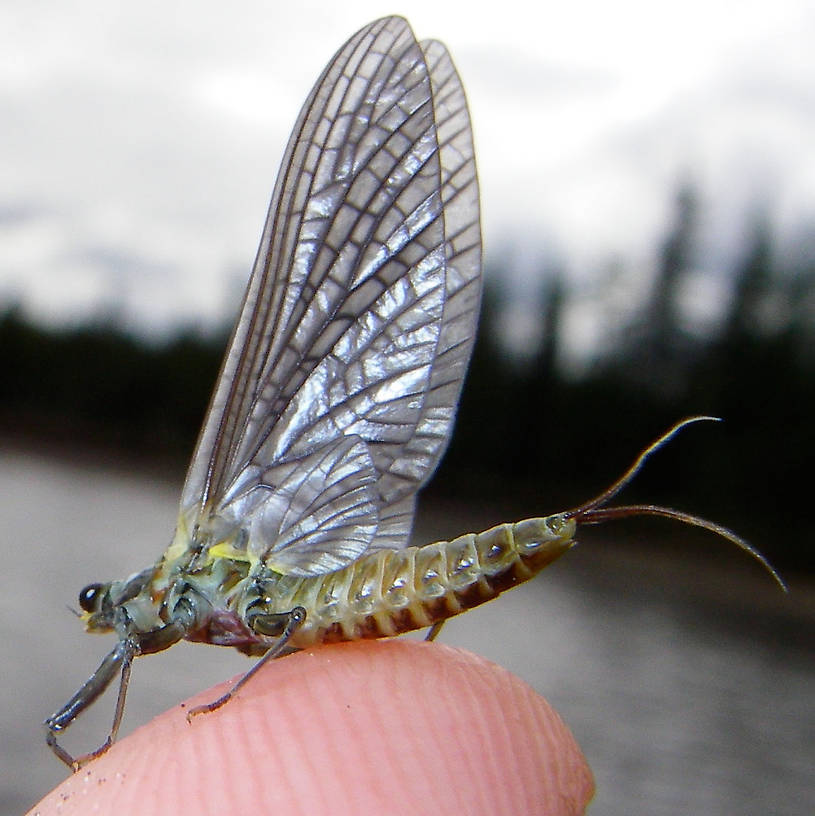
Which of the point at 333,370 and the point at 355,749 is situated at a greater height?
the point at 333,370

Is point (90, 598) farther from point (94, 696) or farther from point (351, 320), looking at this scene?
point (351, 320)

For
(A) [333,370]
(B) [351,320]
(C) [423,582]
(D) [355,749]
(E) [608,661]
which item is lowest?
(E) [608,661]

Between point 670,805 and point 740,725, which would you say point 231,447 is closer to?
point 670,805

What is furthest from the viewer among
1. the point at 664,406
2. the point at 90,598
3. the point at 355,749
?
the point at 664,406

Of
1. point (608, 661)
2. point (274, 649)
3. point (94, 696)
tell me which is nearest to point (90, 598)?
point (94, 696)

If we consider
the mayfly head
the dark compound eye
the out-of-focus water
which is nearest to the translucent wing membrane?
the dark compound eye

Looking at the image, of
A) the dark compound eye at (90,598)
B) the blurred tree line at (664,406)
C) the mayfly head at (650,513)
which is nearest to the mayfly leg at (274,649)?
the dark compound eye at (90,598)

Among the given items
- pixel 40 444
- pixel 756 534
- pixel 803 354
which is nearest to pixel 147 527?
pixel 756 534
